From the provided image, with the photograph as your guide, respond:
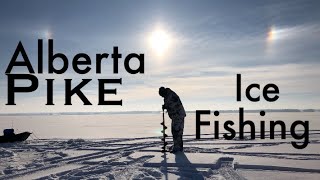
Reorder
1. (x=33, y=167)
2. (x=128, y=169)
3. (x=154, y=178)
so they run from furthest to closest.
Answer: (x=33, y=167) < (x=128, y=169) < (x=154, y=178)

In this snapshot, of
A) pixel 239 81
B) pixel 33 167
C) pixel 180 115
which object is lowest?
pixel 33 167

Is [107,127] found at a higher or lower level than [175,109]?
lower

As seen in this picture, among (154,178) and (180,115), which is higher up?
(180,115)

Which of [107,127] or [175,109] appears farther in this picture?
[107,127]

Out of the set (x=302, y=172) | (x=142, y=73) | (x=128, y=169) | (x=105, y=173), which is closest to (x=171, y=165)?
(x=128, y=169)

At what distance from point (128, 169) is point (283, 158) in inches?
194

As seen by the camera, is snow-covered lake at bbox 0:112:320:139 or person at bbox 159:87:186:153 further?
snow-covered lake at bbox 0:112:320:139

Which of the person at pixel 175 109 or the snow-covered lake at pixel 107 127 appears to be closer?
the person at pixel 175 109

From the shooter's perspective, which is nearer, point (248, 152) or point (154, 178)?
point (154, 178)

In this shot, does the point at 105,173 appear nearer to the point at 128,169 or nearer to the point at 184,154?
the point at 128,169

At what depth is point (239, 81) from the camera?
1656 centimetres

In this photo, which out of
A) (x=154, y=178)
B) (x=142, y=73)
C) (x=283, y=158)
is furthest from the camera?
(x=142, y=73)

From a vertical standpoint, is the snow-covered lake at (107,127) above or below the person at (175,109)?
below

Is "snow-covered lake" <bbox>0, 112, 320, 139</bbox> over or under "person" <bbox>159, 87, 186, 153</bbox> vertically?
under
